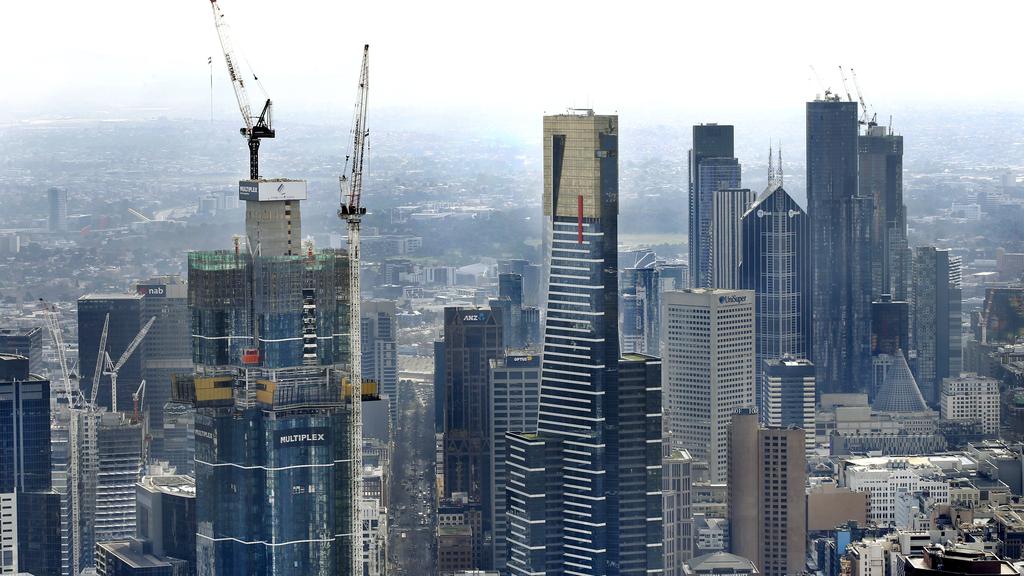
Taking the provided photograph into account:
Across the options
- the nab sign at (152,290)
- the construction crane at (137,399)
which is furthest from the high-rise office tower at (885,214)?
the construction crane at (137,399)

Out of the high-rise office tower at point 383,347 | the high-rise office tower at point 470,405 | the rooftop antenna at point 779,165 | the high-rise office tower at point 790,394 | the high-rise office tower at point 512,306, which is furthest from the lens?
the rooftop antenna at point 779,165

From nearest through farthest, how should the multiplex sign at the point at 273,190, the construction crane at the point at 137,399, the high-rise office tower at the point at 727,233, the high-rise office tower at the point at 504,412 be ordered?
the multiplex sign at the point at 273,190 < the construction crane at the point at 137,399 < the high-rise office tower at the point at 504,412 < the high-rise office tower at the point at 727,233

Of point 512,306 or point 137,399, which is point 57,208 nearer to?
point 137,399

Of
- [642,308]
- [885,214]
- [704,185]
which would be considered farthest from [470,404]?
[885,214]

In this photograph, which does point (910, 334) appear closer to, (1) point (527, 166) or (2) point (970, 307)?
(2) point (970, 307)

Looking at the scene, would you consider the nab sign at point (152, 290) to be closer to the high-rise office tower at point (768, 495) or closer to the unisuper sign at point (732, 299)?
the high-rise office tower at point (768, 495)

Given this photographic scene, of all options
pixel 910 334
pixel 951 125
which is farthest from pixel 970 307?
pixel 951 125

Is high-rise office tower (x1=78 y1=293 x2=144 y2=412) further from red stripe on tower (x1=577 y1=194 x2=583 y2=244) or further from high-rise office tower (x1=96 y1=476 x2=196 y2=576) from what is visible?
red stripe on tower (x1=577 y1=194 x2=583 y2=244)
